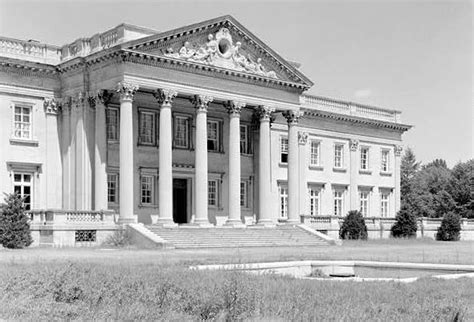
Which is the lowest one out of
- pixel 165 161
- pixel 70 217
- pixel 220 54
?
pixel 70 217

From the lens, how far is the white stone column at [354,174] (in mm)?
63156

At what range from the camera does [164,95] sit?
42969 mm

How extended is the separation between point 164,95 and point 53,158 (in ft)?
26.9

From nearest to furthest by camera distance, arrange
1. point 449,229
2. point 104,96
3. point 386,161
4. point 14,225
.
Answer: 1. point 14,225
2. point 104,96
3. point 449,229
4. point 386,161

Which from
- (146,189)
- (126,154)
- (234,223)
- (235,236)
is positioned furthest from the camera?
(146,189)

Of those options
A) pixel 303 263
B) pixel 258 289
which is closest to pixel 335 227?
pixel 303 263

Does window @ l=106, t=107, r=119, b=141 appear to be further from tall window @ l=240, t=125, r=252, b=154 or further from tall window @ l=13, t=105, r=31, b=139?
tall window @ l=240, t=125, r=252, b=154

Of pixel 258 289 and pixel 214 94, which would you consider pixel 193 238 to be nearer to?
pixel 214 94

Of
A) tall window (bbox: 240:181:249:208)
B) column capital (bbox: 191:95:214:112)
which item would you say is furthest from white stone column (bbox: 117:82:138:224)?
tall window (bbox: 240:181:249:208)

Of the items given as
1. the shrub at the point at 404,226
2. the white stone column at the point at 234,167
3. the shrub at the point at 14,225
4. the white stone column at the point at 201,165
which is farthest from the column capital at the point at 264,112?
the shrub at the point at 14,225

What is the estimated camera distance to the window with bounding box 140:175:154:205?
155 feet

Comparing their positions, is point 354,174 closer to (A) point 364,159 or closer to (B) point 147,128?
(A) point 364,159

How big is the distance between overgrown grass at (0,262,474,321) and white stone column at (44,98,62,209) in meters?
28.8

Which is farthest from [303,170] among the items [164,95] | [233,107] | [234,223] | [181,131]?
[164,95]
